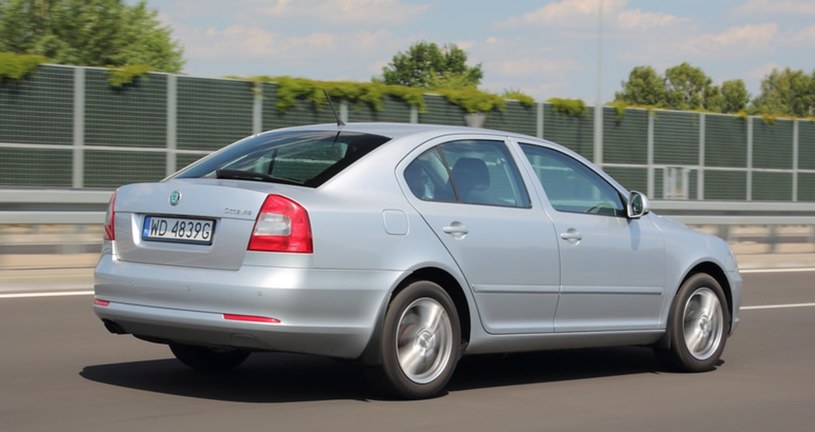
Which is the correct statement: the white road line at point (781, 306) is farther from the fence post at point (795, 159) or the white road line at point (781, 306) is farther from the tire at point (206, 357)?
the fence post at point (795, 159)

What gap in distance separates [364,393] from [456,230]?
1.02 metres

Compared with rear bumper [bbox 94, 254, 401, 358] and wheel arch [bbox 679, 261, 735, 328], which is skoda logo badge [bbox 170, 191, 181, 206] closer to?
rear bumper [bbox 94, 254, 401, 358]

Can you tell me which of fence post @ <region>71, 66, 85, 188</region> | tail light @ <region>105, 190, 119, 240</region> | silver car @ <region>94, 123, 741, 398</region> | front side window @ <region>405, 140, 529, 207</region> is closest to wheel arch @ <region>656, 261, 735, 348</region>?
silver car @ <region>94, 123, 741, 398</region>

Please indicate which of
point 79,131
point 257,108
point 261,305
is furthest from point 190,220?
point 257,108

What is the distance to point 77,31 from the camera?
49469mm

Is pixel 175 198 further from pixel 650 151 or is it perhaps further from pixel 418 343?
pixel 650 151

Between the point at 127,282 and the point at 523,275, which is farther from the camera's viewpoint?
the point at 523,275

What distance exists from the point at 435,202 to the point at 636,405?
1562 mm

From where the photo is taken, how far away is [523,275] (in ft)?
24.8

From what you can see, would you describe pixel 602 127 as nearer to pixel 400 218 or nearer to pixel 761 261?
pixel 761 261

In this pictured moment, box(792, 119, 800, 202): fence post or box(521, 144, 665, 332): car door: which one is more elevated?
box(792, 119, 800, 202): fence post

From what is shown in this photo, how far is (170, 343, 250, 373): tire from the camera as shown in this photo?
25.5ft

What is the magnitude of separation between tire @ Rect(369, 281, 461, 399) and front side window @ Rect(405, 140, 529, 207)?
58 centimetres

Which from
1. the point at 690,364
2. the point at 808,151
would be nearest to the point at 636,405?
the point at 690,364
